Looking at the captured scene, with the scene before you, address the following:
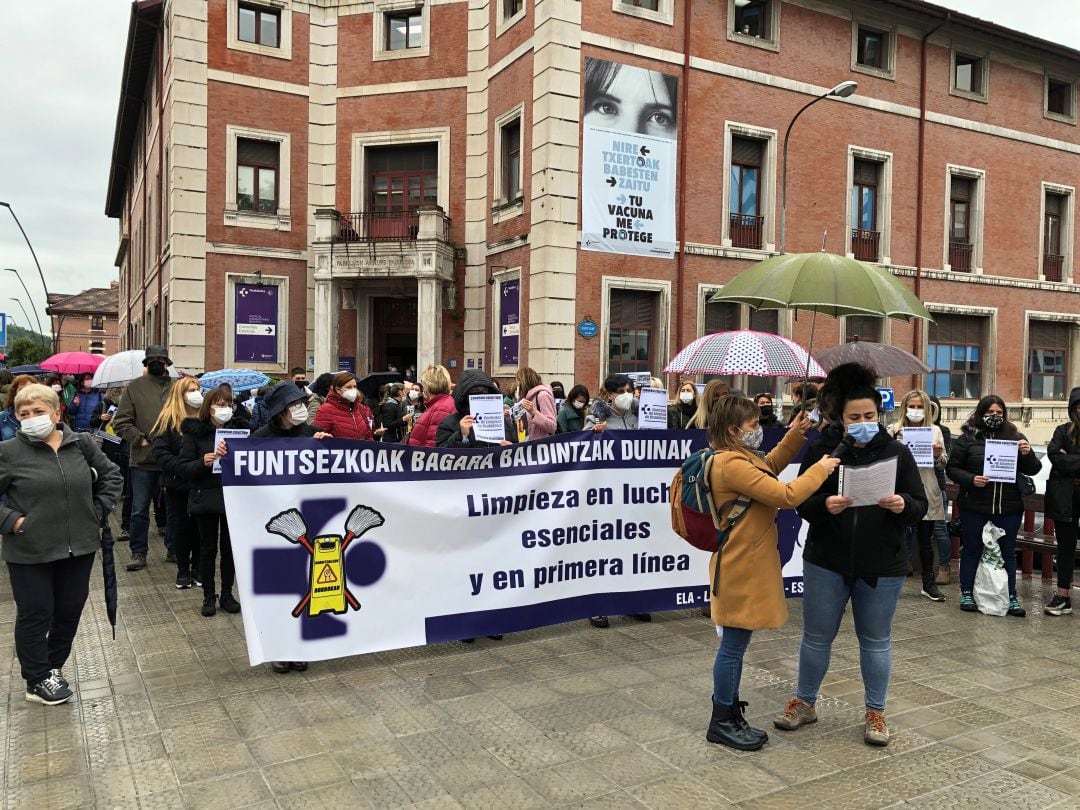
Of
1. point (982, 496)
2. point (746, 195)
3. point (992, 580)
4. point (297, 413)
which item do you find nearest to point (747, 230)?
point (746, 195)

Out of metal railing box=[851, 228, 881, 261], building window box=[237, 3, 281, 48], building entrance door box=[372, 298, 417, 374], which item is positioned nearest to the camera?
building window box=[237, 3, 281, 48]

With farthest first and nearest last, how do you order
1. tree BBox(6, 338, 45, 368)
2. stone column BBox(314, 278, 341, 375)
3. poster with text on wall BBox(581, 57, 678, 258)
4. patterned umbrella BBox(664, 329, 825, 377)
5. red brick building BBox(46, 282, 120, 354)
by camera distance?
red brick building BBox(46, 282, 120, 354), tree BBox(6, 338, 45, 368), stone column BBox(314, 278, 341, 375), poster with text on wall BBox(581, 57, 678, 258), patterned umbrella BBox(664, 329, 825, 377)

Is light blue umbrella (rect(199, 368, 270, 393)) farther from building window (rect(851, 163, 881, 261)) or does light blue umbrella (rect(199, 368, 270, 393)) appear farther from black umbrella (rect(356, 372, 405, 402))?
building window (rect(851, 163, 881, 261))

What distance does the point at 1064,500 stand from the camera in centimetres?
711

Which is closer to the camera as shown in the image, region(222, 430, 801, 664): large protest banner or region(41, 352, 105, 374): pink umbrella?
region(222, 430, 801, 664): large protest banner

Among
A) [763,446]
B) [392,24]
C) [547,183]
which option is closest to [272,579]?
[763,446]

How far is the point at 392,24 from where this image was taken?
72.3 ft

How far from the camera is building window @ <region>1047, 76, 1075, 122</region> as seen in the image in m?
25.6

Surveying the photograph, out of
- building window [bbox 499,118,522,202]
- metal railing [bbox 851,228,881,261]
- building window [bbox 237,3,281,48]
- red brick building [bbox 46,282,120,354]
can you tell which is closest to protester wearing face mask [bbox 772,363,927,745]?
building window [bbox 499,118,522,202]

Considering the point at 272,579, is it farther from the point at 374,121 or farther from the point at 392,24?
the point at 392,24

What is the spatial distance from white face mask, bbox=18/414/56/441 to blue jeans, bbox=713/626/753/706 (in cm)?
395

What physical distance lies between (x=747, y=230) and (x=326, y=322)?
35.7 feet

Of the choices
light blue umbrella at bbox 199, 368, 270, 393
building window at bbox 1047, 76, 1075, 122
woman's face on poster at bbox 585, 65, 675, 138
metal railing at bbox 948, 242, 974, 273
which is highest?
building window at bbox 1047, 76, 1075, 122

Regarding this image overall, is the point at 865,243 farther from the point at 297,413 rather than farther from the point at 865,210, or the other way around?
the point at 297,413
